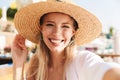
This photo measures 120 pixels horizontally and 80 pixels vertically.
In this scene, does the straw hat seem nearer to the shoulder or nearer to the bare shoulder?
the shoulder

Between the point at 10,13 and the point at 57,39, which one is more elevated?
the point at 10,13

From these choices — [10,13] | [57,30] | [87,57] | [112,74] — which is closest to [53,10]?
[57,30]

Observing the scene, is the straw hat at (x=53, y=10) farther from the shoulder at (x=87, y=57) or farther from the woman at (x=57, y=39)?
the shoulder at (x=87, y=57)

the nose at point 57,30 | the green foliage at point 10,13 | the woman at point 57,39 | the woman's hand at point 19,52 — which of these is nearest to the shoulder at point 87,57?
the woman at point 57,39

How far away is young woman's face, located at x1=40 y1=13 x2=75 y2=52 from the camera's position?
1.13 m

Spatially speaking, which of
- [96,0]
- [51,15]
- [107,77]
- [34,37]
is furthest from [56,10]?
[96,0]

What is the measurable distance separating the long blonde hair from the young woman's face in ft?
0.19

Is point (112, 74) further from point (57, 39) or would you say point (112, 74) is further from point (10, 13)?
point (10, 13)

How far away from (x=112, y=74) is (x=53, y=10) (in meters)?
0.53

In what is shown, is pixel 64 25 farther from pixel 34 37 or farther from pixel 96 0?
pixel 96 0

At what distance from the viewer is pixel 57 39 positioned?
3.67 ft

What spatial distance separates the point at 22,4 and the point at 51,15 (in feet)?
0.85

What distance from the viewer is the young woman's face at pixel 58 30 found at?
44.3 inches

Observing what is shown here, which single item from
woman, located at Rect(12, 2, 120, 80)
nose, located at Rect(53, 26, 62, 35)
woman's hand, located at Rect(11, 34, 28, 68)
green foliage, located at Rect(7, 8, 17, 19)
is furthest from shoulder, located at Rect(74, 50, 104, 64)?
green foliage, located at Rect(7, 8, 17, 19)
